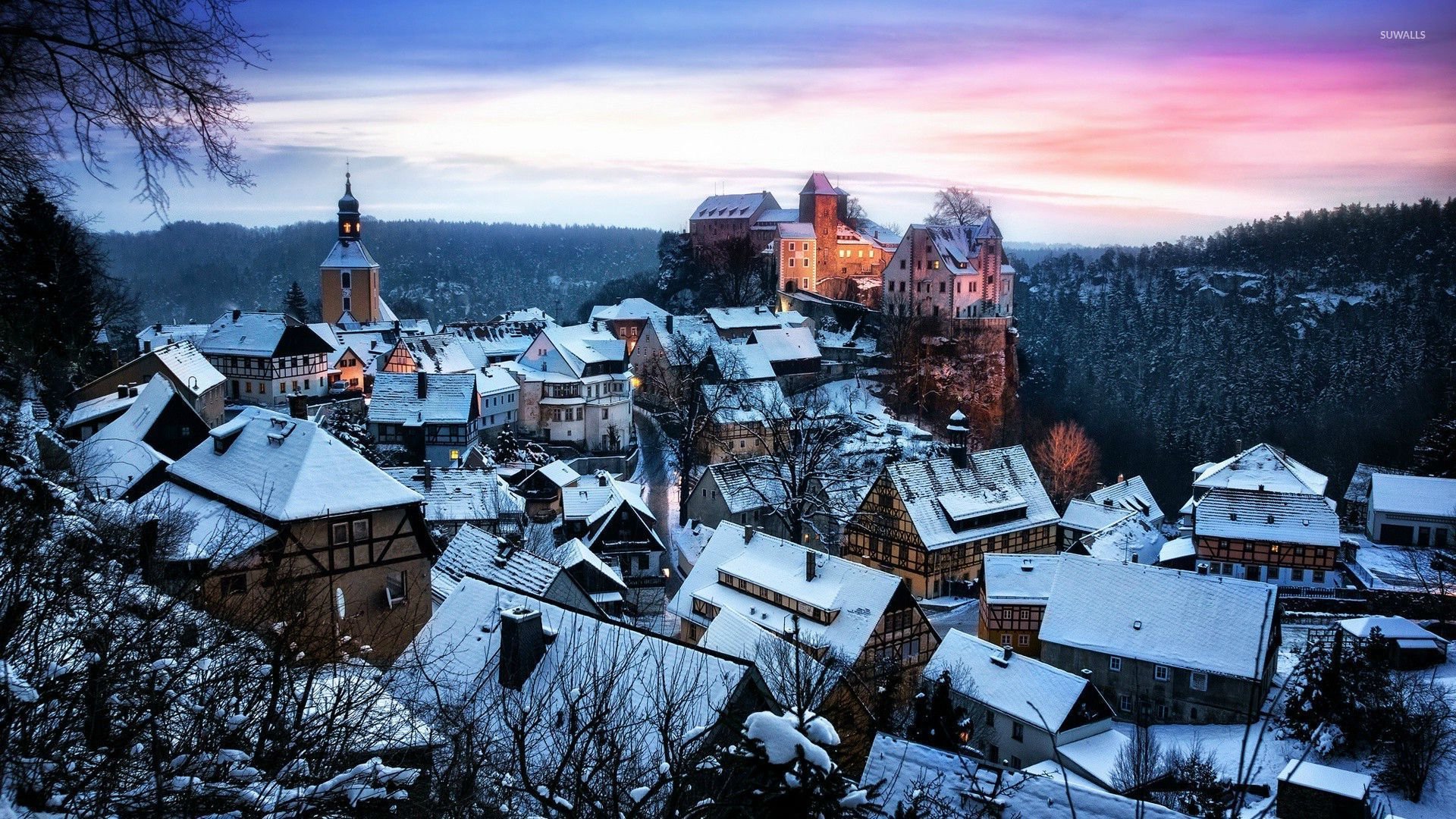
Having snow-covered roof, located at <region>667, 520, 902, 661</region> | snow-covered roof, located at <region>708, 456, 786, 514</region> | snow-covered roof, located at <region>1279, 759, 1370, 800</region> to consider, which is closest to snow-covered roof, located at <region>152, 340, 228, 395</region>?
snow-covered roof, located at <region>708, 456, 786, 514</region>

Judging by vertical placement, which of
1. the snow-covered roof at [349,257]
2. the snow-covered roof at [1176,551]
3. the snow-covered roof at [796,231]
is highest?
the snow-covered roof at [796,231]

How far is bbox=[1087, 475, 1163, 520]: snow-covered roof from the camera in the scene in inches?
1709

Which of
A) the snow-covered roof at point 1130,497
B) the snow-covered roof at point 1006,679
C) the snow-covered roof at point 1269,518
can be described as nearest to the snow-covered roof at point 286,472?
the snow-covered roof at point 1006,679

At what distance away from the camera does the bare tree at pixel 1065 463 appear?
50938mm

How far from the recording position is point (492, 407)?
48969mm

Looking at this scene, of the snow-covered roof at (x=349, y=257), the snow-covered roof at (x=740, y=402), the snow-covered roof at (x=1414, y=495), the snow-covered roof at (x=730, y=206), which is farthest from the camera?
the snow-covered roof at (x=730, y=206)

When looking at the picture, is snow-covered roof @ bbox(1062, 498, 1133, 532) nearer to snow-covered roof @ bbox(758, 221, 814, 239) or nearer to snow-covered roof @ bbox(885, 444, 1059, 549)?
snow-covered roof @ bbox(885, 444, 1059, 549)

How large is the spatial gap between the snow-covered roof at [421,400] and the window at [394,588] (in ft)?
76.9

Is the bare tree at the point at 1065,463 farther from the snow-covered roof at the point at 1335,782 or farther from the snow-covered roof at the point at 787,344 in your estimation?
the snow-covered roof at the point at 1335,782

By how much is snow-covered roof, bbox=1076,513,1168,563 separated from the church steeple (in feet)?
173

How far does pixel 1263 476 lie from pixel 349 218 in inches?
2288

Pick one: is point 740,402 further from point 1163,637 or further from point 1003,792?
point 1003,792

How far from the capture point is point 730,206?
302 ft

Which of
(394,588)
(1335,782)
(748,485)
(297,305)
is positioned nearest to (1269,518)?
(748,485)
